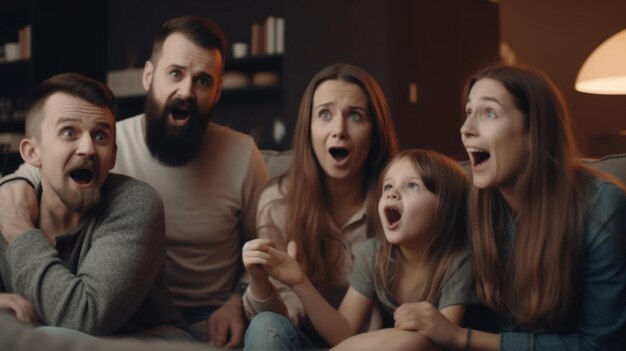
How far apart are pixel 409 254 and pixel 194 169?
1.73 feet

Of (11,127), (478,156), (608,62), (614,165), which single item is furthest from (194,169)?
(11,127)

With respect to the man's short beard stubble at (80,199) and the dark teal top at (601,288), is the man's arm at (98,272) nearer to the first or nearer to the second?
the man's short beard stubble at (80,199)

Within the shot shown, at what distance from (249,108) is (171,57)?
100 inches

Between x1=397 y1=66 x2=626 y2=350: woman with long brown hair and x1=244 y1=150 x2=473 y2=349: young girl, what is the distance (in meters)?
0.06

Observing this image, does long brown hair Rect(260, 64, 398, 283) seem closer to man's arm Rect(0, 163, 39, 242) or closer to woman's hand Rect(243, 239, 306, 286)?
woman's hand Rect(243, 239, 306, 286)

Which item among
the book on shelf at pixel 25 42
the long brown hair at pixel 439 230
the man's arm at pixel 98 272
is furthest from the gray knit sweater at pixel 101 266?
the book on shelf at pixel 25 42

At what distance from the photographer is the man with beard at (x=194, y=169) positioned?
151cm

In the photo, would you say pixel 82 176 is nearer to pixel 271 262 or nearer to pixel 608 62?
pixel 271 262

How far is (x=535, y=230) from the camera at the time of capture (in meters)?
1.07

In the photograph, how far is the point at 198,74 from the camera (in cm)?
150

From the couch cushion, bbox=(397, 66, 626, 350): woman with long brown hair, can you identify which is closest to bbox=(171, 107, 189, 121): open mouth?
bbox=(397, 66, 626, 350): woman with long brown hair

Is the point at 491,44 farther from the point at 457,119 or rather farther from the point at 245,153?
the point at 245,153

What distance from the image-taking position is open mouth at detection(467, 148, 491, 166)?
112cm

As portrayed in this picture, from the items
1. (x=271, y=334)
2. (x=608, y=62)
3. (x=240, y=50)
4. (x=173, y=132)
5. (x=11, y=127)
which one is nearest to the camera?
(x=271, y=334)
